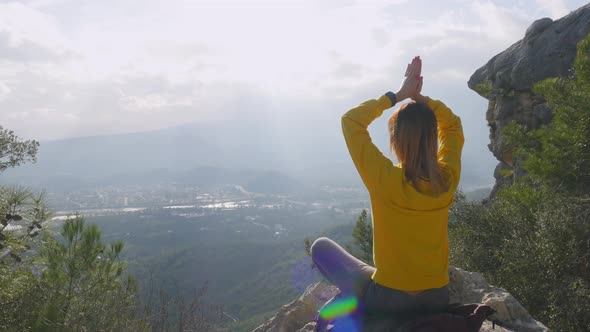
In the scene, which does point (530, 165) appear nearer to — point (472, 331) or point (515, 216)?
point (515, 216)

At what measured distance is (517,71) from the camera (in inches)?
552

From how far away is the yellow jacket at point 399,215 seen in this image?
259cm

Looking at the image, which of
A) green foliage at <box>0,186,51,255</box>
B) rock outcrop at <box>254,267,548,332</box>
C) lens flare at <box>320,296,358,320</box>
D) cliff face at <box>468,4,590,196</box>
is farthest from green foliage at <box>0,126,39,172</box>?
cliff face at <box>468,4,590,196</box>

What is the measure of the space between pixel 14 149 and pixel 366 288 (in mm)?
7773

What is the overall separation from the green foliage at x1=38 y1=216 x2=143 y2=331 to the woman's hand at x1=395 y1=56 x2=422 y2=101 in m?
5.78

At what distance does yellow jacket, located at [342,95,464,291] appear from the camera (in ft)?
8.48

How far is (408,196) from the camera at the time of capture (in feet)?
8.41

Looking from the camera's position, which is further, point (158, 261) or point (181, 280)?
point (158, 261)

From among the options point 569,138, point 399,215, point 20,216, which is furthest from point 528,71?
point 20,216

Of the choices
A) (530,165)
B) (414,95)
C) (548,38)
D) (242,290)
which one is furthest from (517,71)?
(242,290)

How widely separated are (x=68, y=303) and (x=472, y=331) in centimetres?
611

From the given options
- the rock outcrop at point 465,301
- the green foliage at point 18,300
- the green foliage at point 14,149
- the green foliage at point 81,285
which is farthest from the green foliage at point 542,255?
the green foliage at point 14,149

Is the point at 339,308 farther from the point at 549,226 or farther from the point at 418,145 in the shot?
the point at 549,226

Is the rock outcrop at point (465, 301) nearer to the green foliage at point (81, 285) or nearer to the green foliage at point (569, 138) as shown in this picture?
the green foliage at point (81, 285)
